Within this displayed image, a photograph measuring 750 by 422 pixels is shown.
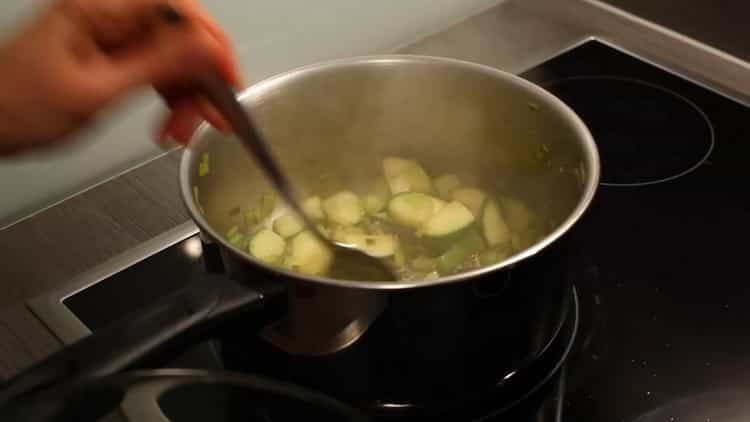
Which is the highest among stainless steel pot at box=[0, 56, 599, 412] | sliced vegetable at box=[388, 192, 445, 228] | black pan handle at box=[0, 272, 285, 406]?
black pan handle at box=[0, 272, 285, 406]

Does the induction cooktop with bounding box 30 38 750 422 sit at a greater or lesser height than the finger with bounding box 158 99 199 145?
lesser

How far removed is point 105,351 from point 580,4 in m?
0.71

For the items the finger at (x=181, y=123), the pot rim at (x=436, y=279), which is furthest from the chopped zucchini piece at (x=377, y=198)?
the finger at (x=181, y=123)

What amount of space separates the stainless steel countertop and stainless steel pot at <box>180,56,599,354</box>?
11 cm

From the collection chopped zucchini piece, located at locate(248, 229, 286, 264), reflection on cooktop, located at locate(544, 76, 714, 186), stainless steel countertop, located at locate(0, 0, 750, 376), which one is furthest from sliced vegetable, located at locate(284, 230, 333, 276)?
→ reflection on cooktop, located at locate(544, 76, 714, 186)

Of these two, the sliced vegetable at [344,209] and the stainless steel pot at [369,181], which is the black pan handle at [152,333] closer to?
the stainless steel pot at [369,181]

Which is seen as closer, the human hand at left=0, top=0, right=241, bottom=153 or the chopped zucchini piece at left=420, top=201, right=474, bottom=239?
the human hand at left=0, top=0, right=241, bottom=153

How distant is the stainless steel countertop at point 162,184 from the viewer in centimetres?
66

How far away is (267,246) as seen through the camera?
0.65m

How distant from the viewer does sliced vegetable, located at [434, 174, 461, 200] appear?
0.72 meters

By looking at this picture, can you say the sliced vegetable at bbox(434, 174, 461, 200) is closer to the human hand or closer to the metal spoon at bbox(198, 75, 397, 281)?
the metal spoon at bbox(198, 75, 397, 281)

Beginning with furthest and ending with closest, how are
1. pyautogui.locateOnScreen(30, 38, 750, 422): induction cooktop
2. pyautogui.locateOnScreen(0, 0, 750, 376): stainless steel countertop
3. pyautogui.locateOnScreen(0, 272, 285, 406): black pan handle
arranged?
pyautogui.locateOnScreen(0, 0, 750, 376): stainless steel countertop, pyautogui.locateOnScreen(30, 38, 750, 422): induction cooktop, pyautogui.locateOnScreen(0, 272, 285, 406): black pan handle

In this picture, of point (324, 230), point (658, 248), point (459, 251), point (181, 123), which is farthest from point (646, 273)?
point (181, 123)

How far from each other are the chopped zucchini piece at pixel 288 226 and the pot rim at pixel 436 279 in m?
0.10
